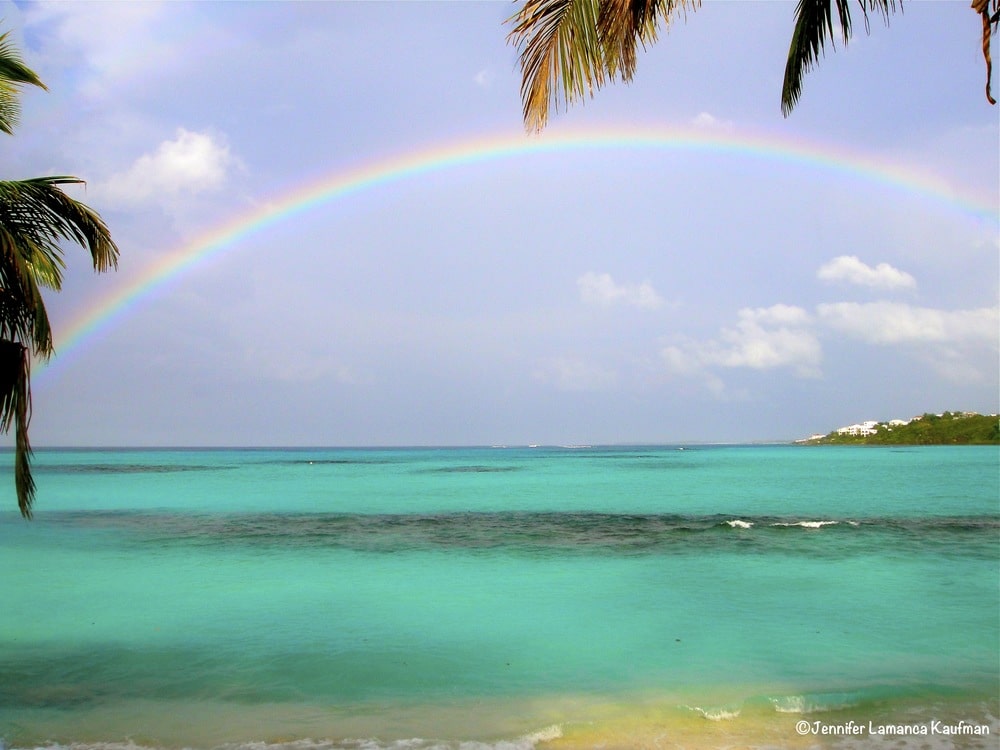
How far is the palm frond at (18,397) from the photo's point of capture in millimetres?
4488

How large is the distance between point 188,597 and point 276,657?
4.29 metres

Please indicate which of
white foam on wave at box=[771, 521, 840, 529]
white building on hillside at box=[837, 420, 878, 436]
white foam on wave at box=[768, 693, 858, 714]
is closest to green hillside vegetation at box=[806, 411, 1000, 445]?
white building on hillside at box=[837, 420, 878, 436]

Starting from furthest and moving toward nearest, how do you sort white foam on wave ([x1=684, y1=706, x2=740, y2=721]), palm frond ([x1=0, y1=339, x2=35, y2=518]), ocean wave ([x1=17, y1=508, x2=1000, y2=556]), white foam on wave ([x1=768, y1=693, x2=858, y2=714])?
1. ocean wave ([x1=17, y1=508, x2=1000, y2=556])
2. white foam on wave ([x1=768, y1=693, x2=858, y2=714])
3. white foam on wave ([x1=684, y1=706, x2=740, y2=721])
4. palm frond ([x1=0, y1=339, x2=35, y2=518])

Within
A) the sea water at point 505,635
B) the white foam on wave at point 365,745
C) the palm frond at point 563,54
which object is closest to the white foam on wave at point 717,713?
the sea water at point 505,635

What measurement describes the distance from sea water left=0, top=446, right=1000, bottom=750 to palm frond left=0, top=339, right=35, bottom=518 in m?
2.71

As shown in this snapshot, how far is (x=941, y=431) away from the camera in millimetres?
114312

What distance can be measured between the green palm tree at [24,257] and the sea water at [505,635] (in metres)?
3.01

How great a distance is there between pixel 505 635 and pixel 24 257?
689 centimetres

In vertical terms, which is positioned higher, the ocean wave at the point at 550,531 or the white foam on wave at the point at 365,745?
the white foam on wave at the point at 365,745

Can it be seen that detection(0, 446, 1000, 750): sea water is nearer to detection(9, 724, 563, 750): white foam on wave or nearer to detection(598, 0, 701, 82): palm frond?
detection(9, 724, 563, 750): white foam on wave

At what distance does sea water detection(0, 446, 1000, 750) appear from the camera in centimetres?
620

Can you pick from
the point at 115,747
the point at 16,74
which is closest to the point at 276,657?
the point at 115,747

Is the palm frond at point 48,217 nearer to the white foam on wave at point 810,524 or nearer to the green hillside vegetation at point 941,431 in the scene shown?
the white foam on wave at point 810,524

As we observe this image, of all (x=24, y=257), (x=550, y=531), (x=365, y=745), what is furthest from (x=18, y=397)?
(x=550, y=531)
